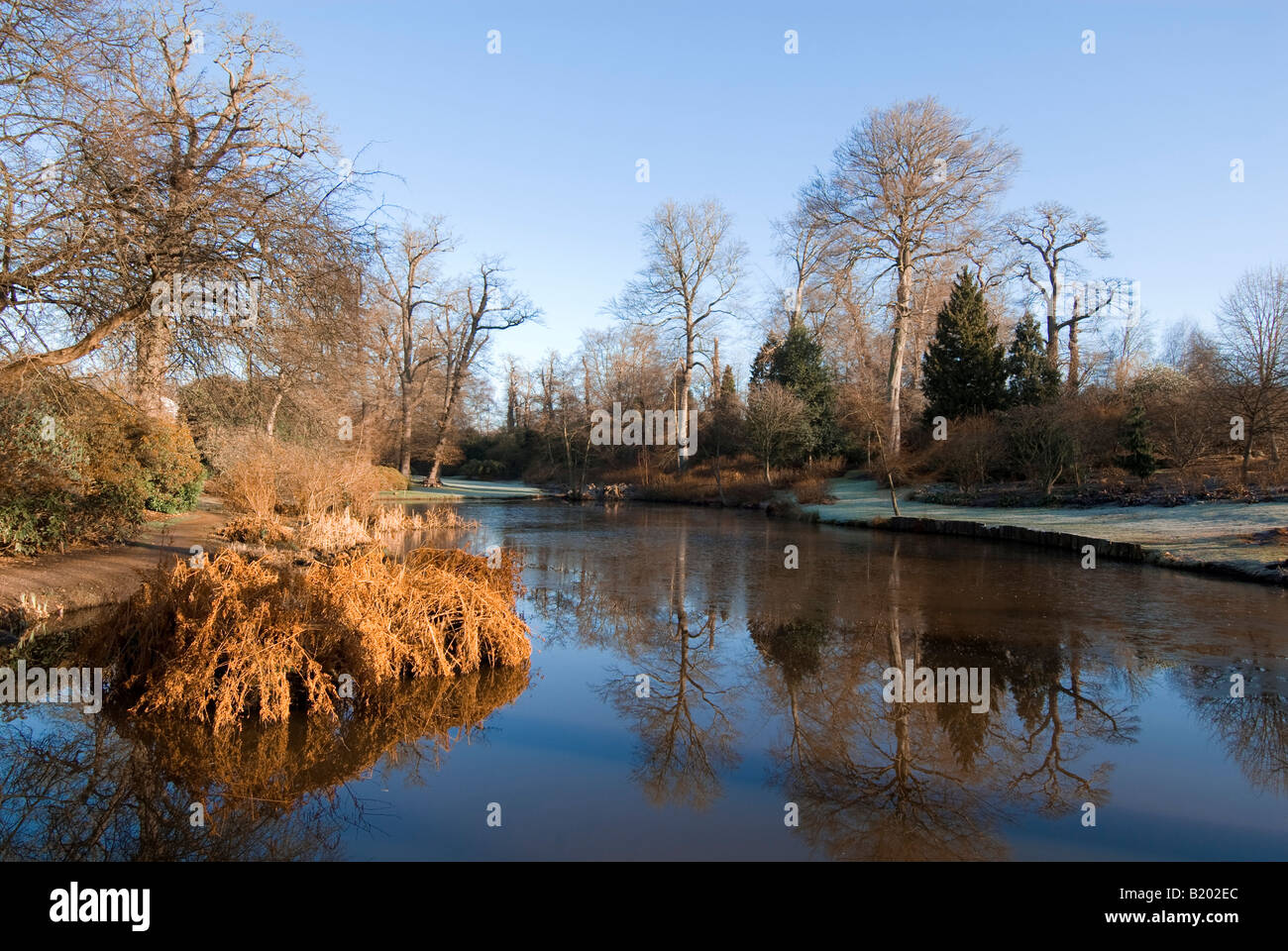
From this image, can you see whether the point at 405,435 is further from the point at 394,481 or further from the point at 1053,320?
the point at 1053,320

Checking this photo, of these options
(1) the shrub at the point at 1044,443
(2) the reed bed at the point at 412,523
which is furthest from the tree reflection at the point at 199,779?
(1) the shrub at the point at 1044,443

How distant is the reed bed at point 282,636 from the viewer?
212 inches

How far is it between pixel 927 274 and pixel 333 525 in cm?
2755

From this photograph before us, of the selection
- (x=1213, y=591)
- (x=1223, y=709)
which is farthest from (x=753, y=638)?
(x=1213, y=591)

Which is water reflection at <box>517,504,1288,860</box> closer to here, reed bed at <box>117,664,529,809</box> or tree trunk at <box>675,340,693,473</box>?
reed bed at <box>117,664,529,809</box>

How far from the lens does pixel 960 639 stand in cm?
814

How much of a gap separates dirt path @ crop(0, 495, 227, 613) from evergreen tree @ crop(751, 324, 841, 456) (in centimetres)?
2522

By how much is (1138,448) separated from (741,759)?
19687 millimetres

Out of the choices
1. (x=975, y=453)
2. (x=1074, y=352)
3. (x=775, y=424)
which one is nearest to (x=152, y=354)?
(x=975, y=453)

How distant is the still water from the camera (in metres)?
3.92

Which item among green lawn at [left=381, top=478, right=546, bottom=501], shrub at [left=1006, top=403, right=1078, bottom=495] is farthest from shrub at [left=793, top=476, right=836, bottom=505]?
→ green lawn at [left=381, top=478, right=546, bottom=501]

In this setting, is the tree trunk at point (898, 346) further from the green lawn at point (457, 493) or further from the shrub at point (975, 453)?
the green lawn at point (457, 493)

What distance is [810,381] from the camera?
1347 inches

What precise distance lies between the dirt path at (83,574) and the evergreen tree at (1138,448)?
2173 cm
